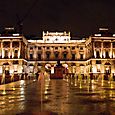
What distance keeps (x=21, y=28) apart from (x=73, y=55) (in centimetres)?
2636

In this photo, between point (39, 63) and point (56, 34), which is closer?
point (39, 63)

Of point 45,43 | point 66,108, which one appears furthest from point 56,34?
point 66,108

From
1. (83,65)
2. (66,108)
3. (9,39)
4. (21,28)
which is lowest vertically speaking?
(66,108)

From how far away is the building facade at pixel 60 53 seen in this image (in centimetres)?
10838

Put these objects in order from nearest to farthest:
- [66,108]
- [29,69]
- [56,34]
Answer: [66,108] → [29,69] → [56,34]

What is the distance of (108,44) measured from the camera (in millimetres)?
112938

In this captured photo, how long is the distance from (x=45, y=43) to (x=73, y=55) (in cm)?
1189

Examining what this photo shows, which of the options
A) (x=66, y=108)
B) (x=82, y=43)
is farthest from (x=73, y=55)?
(x=66, y=108)

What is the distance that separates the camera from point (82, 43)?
416 feet

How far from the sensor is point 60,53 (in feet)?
414

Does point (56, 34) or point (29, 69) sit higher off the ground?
point (56, 34)

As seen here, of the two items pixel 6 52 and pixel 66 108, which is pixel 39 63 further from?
pixel 66 108

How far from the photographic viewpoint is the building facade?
108 meters

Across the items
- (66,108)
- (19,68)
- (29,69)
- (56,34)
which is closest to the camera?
(66,108)
